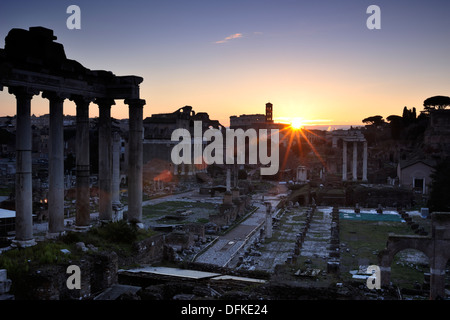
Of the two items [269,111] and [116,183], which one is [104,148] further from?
[269,111]

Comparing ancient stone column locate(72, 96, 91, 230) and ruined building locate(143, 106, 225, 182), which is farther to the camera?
ruined building locate(143, 106, 225, 182)

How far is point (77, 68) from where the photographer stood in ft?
36.4

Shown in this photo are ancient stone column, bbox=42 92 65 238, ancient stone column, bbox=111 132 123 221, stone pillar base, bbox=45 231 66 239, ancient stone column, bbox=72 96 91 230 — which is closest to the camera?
ancient stone column, bbox=42 92 65 238

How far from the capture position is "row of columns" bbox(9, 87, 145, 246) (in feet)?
32.0

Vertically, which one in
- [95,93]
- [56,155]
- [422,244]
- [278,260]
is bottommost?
[278,260]

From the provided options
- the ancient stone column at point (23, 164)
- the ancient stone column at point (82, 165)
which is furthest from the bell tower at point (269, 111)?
the ancient stone column at point (23, 164)

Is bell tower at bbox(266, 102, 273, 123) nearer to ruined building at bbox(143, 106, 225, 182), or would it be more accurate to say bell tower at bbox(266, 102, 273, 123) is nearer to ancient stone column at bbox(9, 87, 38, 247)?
ruined building at bbox(143, 106, 225, 182)

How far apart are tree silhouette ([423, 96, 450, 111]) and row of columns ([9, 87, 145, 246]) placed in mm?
71568

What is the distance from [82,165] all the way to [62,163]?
966mm

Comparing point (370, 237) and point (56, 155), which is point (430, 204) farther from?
point (56, 155)

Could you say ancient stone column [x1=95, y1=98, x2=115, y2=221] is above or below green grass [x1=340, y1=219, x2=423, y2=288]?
above

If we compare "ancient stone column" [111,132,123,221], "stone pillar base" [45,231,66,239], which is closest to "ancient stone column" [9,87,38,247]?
"stone pillar base" [45,231,66,239]
